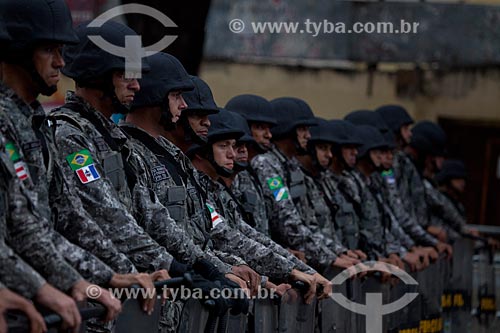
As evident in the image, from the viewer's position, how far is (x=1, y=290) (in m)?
5.16

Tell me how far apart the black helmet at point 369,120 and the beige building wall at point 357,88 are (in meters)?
5.92

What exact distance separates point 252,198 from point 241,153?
1.20ft

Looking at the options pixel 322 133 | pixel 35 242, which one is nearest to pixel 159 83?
pixel 35 242

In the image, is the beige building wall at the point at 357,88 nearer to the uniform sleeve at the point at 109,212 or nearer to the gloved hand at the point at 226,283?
the gloved hand at the point at 226,283

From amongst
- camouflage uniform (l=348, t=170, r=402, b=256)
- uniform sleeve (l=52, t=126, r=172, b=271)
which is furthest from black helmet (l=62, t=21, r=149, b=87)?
camouflage uniform (l=348, t=170, r=402, b=256)

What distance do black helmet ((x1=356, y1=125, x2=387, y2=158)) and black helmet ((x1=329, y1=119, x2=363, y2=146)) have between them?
1.59ft

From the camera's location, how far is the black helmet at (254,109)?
10.1 meters

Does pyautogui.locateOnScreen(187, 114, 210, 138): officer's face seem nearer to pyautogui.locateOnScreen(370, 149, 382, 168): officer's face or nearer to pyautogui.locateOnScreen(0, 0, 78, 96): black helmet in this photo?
pyautogui.locateOnScreen(0, 0, 78, 96): black helmet

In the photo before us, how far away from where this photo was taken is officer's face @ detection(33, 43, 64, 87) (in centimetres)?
598

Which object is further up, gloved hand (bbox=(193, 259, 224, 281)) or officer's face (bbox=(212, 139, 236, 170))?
officer's face (bbox=(212, 139, 236, 170))

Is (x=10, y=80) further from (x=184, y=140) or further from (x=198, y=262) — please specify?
(x=184, y=140)

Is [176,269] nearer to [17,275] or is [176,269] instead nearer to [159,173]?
[159,173]

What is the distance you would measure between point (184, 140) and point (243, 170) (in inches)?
55.2

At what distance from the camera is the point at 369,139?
12727 millimetres
